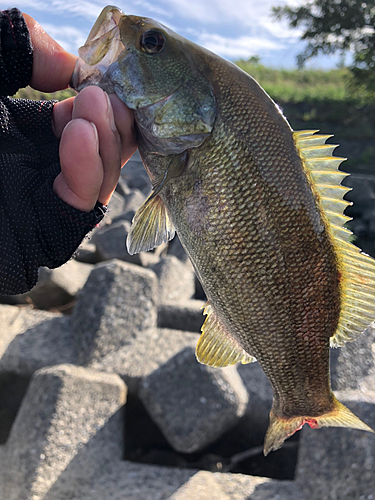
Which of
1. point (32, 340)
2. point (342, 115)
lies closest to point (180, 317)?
point (32, 340)

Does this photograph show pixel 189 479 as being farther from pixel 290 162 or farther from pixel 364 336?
pixel 290 162

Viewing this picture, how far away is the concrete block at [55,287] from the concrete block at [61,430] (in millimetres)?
1497

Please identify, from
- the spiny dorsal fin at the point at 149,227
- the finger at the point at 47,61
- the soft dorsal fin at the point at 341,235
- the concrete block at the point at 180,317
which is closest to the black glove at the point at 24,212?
the finger at the point at 47,61

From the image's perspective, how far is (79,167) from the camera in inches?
56.8

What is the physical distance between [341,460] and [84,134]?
2422 mm

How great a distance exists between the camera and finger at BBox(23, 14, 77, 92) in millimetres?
1684

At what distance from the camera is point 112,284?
11.7 feet

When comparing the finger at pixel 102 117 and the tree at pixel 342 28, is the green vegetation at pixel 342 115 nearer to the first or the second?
the tree at pixel 342 28

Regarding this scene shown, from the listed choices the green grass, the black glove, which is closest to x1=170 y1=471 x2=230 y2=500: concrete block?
the black glove

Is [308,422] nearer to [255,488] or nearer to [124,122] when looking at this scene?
[255,488]

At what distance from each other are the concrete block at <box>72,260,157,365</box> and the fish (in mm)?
2054

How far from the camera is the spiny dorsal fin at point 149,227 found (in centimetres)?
159

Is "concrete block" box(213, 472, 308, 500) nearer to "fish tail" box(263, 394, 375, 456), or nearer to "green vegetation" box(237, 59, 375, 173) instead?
"fish tail" box(263, 394, 375, 456)

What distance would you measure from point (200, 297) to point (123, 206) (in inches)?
128
